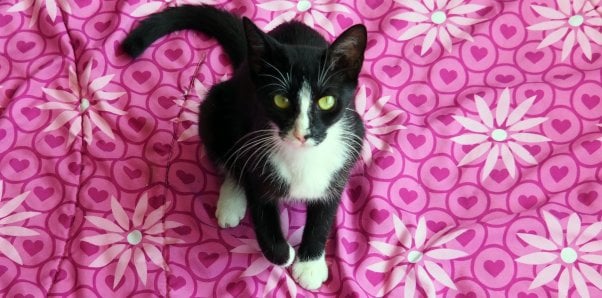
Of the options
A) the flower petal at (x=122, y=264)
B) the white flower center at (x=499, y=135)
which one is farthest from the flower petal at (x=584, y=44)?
the flower petal at (x=122, y=264)

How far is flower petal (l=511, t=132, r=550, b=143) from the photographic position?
1.32 m

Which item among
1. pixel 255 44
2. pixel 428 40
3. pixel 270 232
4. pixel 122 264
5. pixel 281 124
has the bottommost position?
pixel 122 264

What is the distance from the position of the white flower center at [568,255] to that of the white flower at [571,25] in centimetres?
48

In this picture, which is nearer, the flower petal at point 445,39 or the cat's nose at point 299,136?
the cat's nose at point 299,136

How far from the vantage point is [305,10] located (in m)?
1.52

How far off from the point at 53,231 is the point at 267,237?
44 cm

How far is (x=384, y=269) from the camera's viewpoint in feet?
3.90

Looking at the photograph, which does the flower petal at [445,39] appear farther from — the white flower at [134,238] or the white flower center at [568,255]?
the white flower at [134,238]

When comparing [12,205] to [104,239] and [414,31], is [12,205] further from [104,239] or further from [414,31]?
[414,31]

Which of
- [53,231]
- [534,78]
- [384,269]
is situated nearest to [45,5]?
[53,231]

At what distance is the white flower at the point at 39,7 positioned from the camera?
1.49 m

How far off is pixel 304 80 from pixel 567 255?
2.10 feet

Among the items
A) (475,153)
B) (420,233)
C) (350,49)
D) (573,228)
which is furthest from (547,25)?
(350,49)

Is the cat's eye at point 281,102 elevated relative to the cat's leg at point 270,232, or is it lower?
elevated
